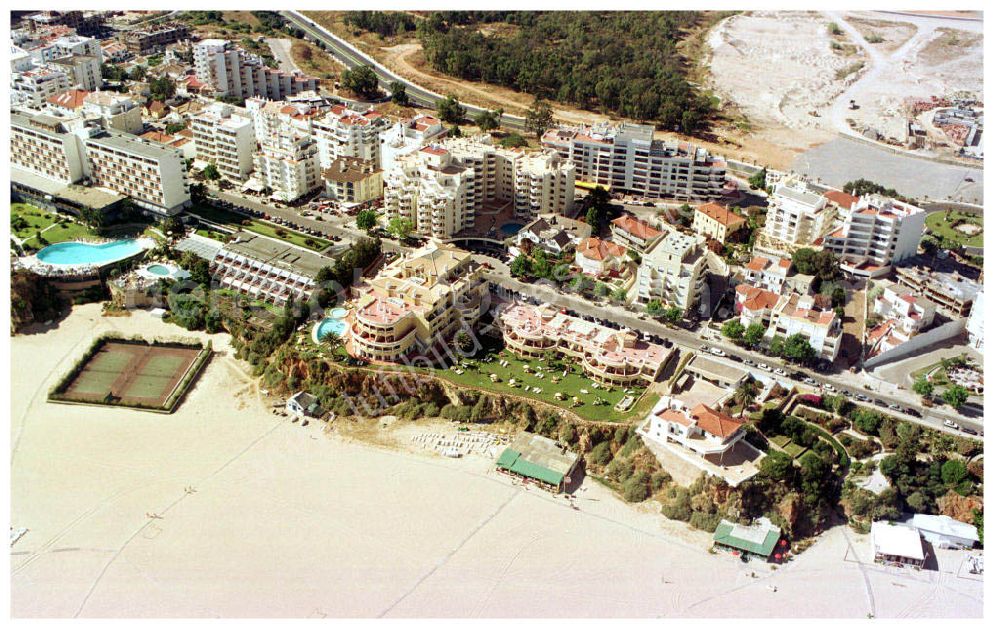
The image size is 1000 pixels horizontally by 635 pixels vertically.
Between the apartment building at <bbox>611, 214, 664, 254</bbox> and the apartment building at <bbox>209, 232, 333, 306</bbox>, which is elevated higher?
the apartment building at <bbox>611, 214, 664, 254</bbox>

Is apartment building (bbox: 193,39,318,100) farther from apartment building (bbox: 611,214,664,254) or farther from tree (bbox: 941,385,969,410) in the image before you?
tree (bbox: 941,385,969,410)

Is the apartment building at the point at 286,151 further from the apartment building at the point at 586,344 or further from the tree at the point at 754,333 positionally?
the tree at the point at 754,333

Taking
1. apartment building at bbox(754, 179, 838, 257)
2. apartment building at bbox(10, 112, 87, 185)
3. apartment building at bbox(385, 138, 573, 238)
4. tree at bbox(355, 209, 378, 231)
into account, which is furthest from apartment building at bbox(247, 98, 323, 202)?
apartment building at bbox(754, 179, 838, 257)

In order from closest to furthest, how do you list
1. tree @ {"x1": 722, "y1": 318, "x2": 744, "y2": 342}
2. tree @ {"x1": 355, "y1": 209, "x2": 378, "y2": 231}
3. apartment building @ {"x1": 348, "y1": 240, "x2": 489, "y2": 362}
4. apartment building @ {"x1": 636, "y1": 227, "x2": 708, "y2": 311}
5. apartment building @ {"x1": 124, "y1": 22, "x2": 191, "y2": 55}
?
apartment building @ {"x1": 348, "y1": 240, "x2": 489, "y2": 362}
tree @ {"x1": 722, "y1": 318, "x2": 744, "y2": 342}
apartment building @ {"x1": 636, "y1": 227, "x2": 708, "y2": 311}
tree @ {"x1": 355, "y1": 209, "x2": 378, "y2": 231}
apartment building @ {"x1": 124, "y1": 22, "x2": 191, "y2": 55}

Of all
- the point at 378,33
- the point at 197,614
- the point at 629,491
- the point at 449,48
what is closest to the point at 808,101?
the point at 449,48

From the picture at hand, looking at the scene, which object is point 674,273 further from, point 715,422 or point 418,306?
point 418,306

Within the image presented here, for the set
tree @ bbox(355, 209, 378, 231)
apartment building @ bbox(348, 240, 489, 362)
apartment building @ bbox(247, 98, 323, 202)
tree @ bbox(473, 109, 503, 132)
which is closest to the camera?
apartment building @ bbox(348, 240, 489, 362)

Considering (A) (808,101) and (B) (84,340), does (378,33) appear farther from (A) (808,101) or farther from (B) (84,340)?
(B) (84,340)
